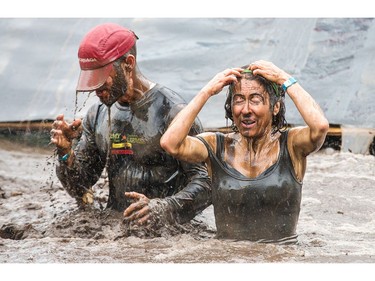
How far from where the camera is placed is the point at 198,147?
5461mm

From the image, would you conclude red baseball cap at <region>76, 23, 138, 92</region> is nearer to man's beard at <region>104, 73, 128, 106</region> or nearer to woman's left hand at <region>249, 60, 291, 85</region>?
man's beard at <region>104, 73, 128, 106</region>

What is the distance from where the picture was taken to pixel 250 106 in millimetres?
5340

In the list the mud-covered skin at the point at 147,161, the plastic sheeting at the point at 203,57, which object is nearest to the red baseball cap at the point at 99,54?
the mud-covered skin at the point at 147,161

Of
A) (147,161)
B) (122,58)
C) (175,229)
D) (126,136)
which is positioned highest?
(122,58)

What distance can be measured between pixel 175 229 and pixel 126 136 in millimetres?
667

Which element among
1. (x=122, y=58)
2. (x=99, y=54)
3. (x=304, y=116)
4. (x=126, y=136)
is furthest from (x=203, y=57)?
(x=304, y=116)

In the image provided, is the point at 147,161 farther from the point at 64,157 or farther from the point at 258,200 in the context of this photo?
the point at 258,200

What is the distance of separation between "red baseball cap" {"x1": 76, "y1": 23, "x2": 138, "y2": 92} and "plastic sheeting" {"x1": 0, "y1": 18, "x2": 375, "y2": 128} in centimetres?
330

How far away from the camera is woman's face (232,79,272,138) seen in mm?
5344

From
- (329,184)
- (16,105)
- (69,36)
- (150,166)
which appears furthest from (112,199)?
(69,36)

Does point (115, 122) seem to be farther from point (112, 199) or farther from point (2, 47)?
point (2, 47)

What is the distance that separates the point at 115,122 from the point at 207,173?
66cm

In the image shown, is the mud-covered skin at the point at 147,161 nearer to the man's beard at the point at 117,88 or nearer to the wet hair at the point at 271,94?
the man's beard at the point at 117,88

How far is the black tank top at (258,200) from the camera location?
17.9 feet
